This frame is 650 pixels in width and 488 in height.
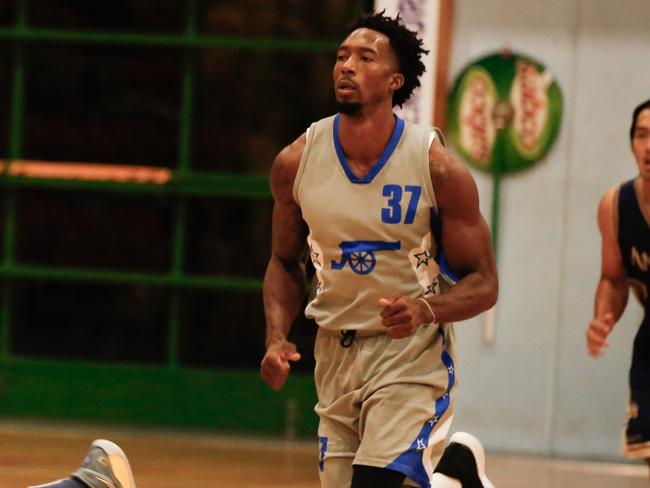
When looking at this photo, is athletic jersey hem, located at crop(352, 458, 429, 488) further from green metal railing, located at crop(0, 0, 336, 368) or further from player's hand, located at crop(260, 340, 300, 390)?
green metal railing, located at crop(0, 0, 336, 368)

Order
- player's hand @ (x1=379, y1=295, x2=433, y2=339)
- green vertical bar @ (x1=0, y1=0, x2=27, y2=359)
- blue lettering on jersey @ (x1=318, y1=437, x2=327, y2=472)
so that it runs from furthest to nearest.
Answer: green vertical bar @ (x1=0, y1=0, x2=27, y2=359), blue lettering on jersey @ (x1=318, y1=437, x2=327, y2=472), player's hand @ (x1=379, y1=295, x2=433, y2=339)

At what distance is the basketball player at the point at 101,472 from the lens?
15.9 feet

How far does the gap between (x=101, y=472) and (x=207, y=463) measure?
6.27ft

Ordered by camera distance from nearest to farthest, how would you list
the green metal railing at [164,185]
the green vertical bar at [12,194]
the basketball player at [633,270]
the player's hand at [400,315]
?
the player's hand at [400,315] → the basketball player at [633,270] → the green metal railing at [164,185] → the green vertical bar at [12,194]

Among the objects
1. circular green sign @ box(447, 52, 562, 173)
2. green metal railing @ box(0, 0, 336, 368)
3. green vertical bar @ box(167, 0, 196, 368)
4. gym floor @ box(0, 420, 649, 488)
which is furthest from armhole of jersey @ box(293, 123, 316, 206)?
green vertical bar @ box(167, 0, 196, 368)

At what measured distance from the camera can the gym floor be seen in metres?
6.23

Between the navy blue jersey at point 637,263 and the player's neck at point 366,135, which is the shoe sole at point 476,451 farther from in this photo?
the player's neck at point 366,135

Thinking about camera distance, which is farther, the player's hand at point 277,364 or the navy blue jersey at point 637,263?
the navy blue jersey at point 637,263

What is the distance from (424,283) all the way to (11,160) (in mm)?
4590

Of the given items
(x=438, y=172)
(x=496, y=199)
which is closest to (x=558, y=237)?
(x=496, y=199)

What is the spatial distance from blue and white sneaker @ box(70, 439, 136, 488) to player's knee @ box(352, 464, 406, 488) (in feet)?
A: 4.29

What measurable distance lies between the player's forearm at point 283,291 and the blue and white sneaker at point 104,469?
39.8 inches

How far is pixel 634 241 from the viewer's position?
16.0 feet

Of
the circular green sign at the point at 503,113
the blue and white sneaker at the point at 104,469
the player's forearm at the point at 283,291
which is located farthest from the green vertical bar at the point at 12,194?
the player's forearm at the point at 283,291
